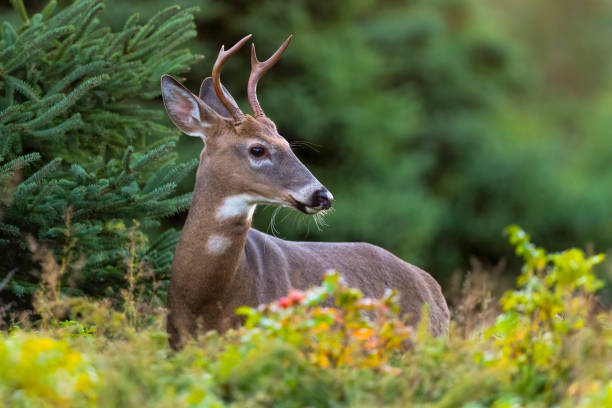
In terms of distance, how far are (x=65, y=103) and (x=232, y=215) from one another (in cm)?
129

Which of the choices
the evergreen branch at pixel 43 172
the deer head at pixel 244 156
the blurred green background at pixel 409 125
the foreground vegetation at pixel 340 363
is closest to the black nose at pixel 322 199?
the deer head at pixel 244 156

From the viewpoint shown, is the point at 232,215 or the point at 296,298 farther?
the point at 232,215

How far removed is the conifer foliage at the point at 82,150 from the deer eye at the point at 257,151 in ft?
2.35

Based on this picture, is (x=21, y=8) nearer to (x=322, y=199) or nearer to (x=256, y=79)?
(x=256, y=79)

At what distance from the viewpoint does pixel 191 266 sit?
17.7ft

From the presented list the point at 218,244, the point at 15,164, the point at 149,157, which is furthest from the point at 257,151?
the point at 15,164

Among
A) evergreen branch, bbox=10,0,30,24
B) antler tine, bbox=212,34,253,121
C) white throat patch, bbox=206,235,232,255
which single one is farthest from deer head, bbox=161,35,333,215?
evergreen branch, bbox=10,0,30,24

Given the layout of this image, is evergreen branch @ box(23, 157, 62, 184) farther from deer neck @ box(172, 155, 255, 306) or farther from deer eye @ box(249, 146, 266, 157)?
deer eye @ box(249, 146, 266, 157)

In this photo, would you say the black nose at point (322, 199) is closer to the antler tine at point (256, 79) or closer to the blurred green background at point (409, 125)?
the antler tine at point (256, 79)

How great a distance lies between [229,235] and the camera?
212 inches

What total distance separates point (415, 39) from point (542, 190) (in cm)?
418

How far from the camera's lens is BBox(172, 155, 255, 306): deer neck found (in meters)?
5.35

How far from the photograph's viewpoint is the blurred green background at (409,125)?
16.0 m

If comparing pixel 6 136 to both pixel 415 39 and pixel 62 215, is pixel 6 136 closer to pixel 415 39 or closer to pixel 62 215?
pixel 62 215
